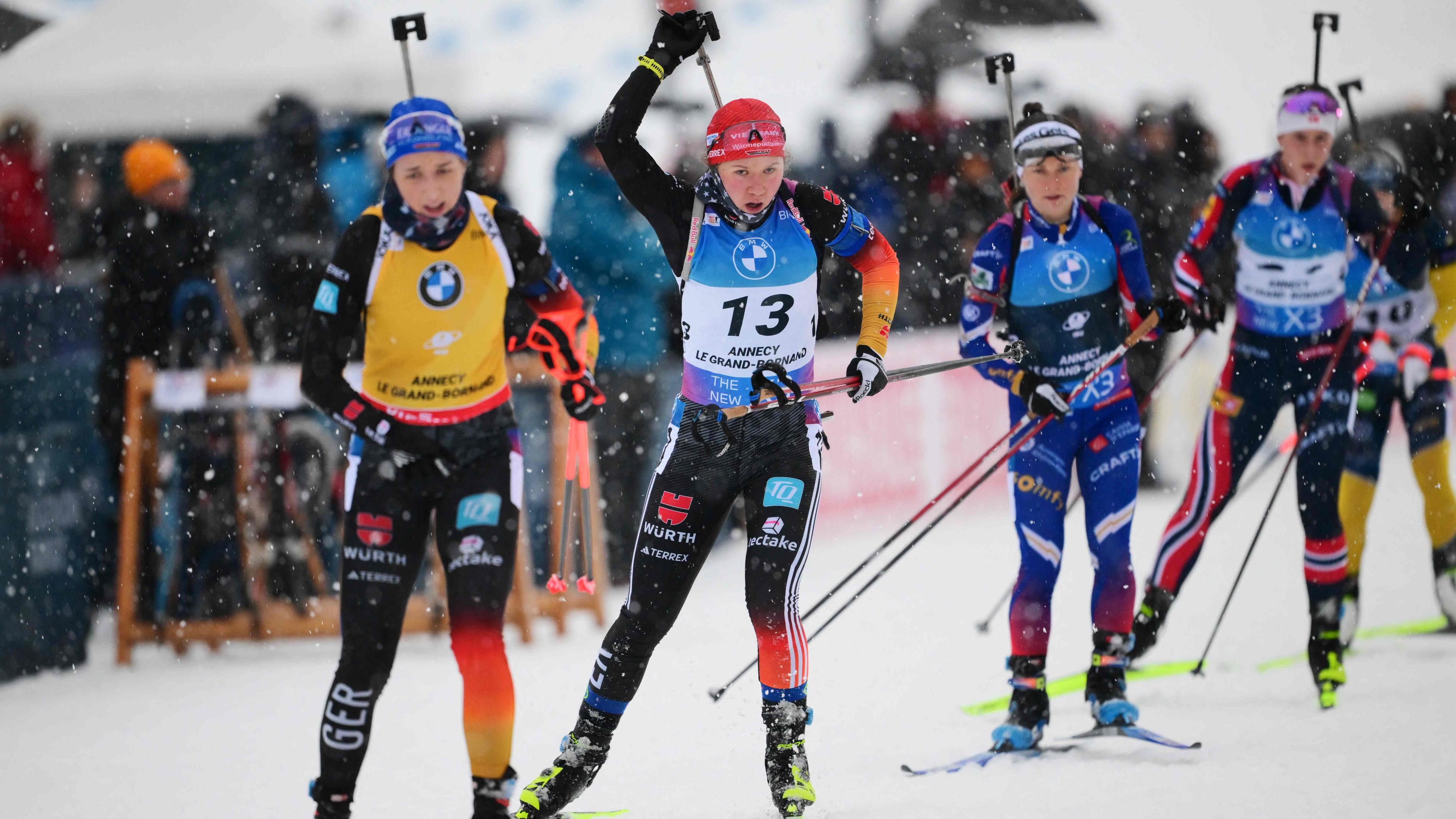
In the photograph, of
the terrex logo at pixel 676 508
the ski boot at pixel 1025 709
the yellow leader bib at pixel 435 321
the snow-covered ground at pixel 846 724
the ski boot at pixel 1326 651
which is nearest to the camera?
the yellow leader bib at pixel 435 321

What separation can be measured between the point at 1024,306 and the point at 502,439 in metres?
2.40

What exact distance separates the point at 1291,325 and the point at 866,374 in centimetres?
277

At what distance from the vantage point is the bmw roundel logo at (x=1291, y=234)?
6.64m

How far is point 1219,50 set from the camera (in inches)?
727

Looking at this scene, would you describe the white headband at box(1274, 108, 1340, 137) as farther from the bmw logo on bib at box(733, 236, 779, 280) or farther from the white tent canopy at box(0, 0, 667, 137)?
the white tent canopy at box(0, 0, 667, 137)

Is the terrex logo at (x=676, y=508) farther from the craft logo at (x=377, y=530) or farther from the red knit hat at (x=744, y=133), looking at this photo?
the red knit hat at (x=744, y=133)

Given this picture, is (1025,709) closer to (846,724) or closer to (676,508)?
(846,724)

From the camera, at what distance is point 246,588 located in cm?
834

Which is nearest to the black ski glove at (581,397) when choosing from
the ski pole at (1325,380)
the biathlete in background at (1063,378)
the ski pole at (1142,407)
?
the biathlete in background at (1063,378)

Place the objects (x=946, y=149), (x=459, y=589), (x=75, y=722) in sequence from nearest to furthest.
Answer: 1. (x=459, y=589)
2. (x=75, y=722)
3. (x=946, y=149)

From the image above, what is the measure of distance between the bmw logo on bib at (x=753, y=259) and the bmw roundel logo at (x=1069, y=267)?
1.55m

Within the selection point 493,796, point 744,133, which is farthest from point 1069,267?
point 493,796

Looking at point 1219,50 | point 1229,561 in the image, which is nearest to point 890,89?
point 1229,561

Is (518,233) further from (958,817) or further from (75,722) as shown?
(75,722)
